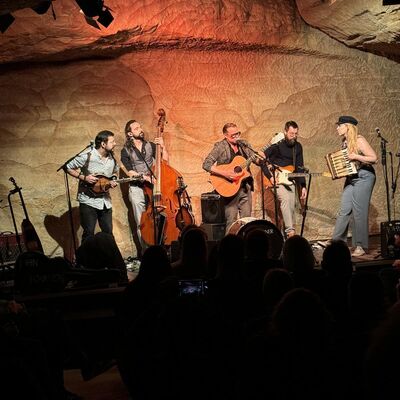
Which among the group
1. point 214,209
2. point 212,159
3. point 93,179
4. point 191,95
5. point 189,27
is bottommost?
point 214,209

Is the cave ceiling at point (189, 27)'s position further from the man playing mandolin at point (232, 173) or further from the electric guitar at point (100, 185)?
the electric guitar at point (100, 185)

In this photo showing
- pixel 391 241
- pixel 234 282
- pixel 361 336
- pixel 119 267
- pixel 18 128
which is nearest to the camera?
pixel 361 336

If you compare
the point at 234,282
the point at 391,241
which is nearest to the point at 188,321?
the point at 234,282

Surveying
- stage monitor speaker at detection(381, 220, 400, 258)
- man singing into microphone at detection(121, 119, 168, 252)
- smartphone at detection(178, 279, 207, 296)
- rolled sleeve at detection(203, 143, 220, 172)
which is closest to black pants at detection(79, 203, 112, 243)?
man singing into microphone at detection(121, 119, 168, 252)

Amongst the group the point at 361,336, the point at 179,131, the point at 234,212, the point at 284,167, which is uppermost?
the point at 179,131

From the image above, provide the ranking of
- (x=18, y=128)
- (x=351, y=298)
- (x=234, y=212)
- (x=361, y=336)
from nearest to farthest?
(x=361, y=336) → (x=351, y=298) → (x=234, y=212) → (x=18, y=128)

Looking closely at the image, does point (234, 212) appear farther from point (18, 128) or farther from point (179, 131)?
point (18, 128)

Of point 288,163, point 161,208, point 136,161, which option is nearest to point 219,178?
point 161,208

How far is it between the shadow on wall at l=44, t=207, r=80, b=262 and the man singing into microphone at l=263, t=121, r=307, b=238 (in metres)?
3.19

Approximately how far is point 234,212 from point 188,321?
6.68 m

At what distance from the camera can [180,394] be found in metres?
3.02

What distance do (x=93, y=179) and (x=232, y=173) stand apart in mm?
1971

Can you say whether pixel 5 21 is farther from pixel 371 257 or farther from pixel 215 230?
pixel 371 257

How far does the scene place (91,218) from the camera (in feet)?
29.8
